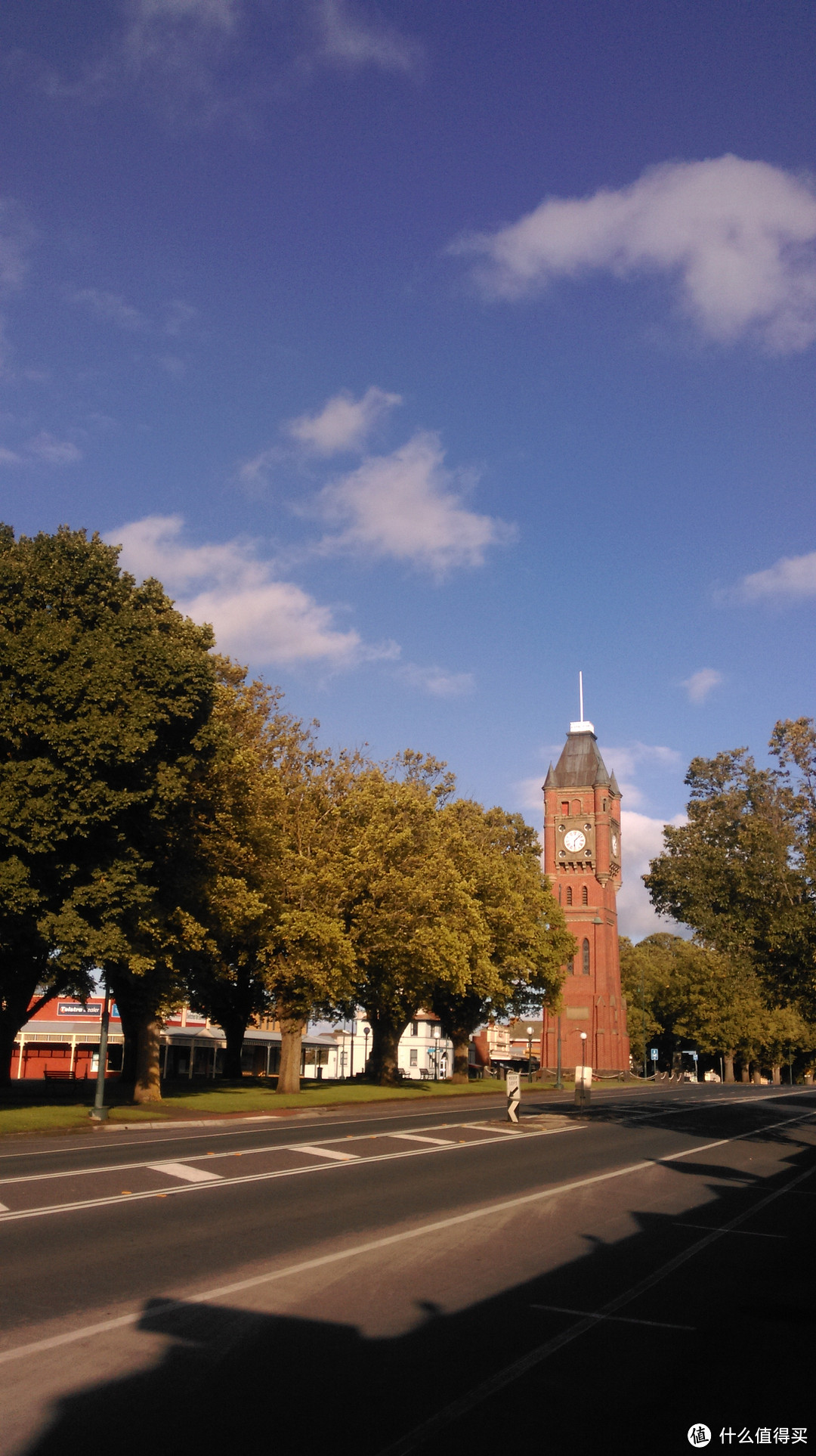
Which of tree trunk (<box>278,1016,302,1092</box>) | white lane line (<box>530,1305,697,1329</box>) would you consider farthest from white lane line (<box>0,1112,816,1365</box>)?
tree trunk (<box>278,1016,302,1092</box>)

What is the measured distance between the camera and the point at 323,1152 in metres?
18.0

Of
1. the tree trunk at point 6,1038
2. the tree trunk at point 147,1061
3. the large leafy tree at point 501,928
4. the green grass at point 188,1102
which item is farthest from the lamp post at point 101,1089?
the large leafy tree at point 501,928

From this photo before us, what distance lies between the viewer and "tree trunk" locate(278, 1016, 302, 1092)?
34688 mm

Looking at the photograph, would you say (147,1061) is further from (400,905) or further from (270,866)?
(400,905)

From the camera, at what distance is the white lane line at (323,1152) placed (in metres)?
17.0

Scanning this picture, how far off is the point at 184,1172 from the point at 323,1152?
3693 mm

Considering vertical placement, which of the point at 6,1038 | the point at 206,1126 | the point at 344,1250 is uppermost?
the point at 6,1038

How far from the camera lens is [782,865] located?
25.6m

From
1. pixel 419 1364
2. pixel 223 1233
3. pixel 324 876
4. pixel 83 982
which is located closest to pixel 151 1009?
pixel 324 876

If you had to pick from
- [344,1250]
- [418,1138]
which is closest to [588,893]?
[418,1138]

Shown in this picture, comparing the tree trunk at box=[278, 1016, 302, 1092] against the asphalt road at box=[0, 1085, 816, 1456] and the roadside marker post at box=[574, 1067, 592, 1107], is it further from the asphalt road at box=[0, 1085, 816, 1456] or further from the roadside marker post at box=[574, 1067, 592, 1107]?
the asphalt road at box=[0, 1085, 816, 1456]

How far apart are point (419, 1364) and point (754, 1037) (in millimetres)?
86838

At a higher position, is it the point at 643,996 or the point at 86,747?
the point at 86,747

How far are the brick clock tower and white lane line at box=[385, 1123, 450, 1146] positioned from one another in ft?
221
